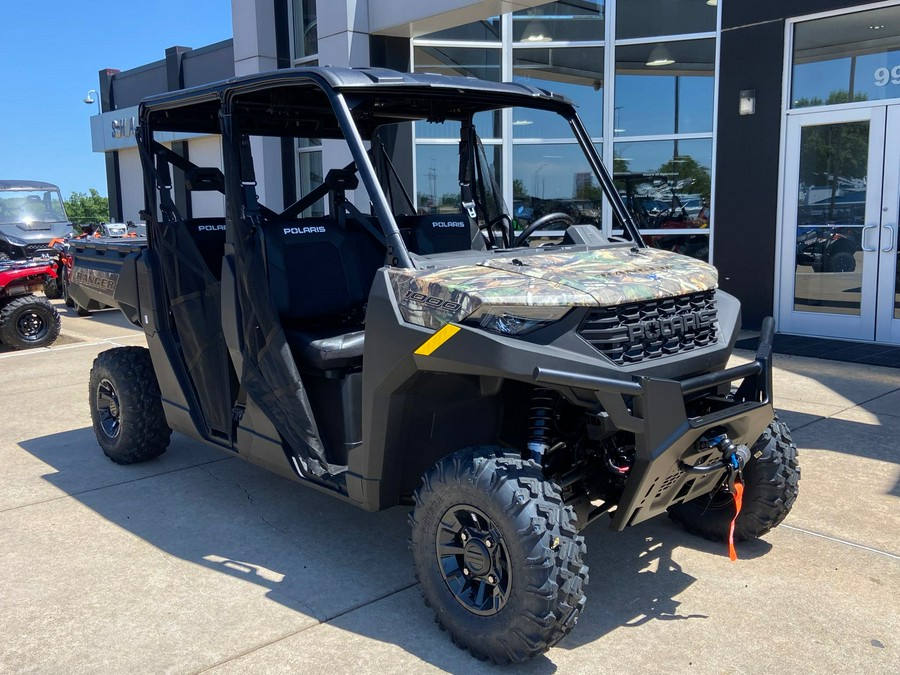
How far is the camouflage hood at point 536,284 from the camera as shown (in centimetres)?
283

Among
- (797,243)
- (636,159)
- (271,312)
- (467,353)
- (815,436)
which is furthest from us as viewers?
(636,159)

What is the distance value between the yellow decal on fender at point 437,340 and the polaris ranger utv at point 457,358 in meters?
0.01

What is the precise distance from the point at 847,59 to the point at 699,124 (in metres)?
1.80

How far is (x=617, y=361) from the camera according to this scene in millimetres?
2838

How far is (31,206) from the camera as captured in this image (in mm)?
17938

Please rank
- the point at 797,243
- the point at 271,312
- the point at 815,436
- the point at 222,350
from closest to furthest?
the point at 271,312, the point at 222,350, the point at 815,436, the point at 797,243

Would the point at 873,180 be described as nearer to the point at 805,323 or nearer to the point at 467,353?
the point at 805,323

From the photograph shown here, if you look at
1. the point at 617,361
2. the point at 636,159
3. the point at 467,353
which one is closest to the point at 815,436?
the point at 617,361

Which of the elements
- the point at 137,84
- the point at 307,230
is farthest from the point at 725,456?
the point at 137,84

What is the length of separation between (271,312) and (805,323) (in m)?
6.99

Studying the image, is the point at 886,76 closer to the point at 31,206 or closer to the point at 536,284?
the point at 536,284

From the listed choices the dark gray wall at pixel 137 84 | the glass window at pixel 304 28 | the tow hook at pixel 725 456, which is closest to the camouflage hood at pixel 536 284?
the tow hook at pixel 725 456

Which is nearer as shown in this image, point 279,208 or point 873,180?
point 873,180

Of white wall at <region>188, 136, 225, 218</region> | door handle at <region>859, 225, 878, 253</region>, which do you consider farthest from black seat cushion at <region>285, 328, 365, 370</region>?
white wall at <region>188, 136, 225, 218</region>
